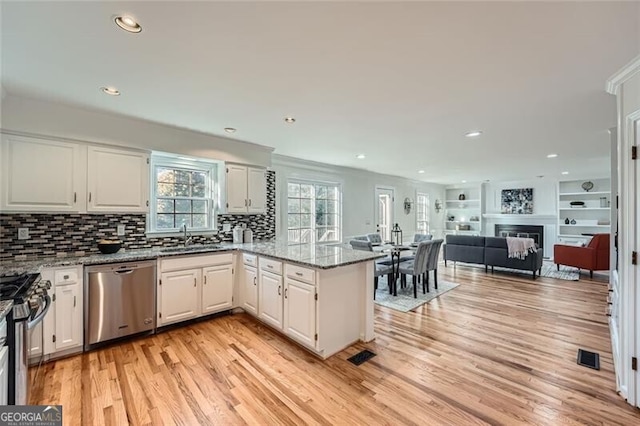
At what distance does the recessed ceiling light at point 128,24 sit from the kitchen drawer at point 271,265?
7.36ft

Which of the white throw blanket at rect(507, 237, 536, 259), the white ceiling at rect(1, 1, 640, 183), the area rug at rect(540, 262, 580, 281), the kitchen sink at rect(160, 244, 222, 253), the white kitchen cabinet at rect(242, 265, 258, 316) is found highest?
the white ceiling at rect(1, 1, 640, 183)

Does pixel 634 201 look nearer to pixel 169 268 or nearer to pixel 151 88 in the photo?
pixel 151 88

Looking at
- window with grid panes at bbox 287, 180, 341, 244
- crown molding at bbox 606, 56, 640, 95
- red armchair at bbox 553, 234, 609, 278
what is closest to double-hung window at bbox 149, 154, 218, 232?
window with grid panes at bbox 287, 180, 341, 244

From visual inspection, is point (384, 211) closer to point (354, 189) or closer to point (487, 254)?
point (354, 189)

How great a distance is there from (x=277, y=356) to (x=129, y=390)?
118 cm

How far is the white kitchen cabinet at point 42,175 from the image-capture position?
8.51ft

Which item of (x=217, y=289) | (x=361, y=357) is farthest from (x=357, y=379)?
(x=217, y=289)

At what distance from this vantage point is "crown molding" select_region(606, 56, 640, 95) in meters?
1.94

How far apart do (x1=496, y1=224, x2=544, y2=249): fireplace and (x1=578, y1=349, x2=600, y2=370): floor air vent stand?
6.75 meters

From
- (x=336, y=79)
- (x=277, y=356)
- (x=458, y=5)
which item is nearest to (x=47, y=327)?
(x=277, y=356)

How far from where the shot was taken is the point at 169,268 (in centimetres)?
321

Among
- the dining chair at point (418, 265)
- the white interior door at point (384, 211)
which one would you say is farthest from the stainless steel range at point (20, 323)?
the white interior door at point (384, 211)

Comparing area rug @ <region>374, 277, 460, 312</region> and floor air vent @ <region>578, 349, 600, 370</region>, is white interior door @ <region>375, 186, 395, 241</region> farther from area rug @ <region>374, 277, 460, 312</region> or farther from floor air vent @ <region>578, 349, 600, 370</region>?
floor air vent @ <region>578, 349, 600, 370</region>

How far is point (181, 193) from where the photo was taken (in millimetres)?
3977
